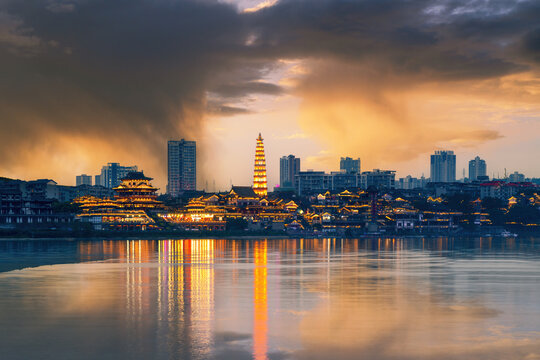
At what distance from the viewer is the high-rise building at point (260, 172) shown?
192250 millimetres

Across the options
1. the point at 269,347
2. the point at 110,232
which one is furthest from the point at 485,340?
the point at 110,232

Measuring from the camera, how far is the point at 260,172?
Result: 19500cm

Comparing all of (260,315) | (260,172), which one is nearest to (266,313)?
(260,315)

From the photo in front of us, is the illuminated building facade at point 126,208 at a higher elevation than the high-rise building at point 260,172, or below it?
below

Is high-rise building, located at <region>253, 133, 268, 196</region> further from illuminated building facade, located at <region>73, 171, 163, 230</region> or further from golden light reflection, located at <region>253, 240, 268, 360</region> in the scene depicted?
golden light reflection, located at <region>253, 240, 268, 360</region>

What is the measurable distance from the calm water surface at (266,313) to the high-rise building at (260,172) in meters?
133

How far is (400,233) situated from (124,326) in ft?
467

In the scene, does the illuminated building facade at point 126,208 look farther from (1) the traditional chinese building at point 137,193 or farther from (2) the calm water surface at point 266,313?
(2) the calm water surface at point 266,313

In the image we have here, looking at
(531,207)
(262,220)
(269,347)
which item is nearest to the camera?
(269,347)

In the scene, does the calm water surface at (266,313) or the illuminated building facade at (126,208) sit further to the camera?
the illuminated building facade at (126,208)

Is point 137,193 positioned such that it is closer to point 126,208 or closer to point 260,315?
point 126,208

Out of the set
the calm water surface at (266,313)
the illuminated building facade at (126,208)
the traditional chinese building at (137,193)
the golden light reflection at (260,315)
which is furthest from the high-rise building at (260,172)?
the golden light reflection at (260,315)

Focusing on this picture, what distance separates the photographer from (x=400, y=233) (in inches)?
6535

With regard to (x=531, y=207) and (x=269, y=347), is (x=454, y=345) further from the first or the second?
(x=531, y=207)
